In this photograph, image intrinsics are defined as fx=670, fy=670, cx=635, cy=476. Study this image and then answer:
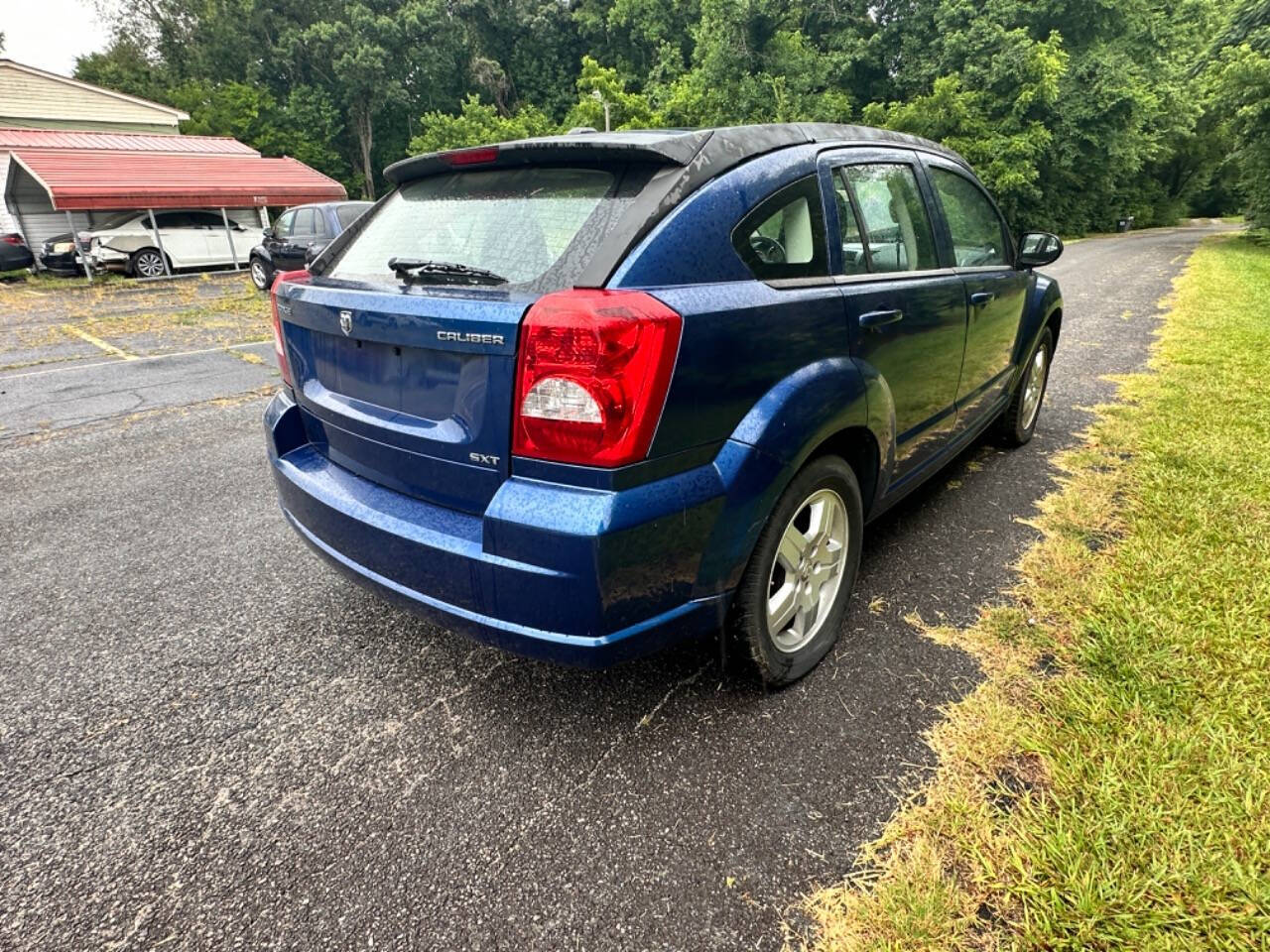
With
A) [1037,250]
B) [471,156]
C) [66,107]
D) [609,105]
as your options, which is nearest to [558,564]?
[471,156]

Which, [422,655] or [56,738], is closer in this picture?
[56,738]

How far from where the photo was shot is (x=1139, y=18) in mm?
27594

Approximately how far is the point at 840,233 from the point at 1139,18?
122 ft

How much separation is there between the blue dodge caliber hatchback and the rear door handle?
0.03ft

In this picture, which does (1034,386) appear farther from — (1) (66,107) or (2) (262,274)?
(1) (66,107)

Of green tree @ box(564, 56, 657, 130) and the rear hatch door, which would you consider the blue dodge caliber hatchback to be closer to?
the rear hatch door

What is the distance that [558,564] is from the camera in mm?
1550

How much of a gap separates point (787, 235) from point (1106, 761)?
1.71 metres

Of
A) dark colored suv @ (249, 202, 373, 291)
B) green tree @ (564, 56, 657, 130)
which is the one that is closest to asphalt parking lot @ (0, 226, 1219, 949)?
dark colored suv @ (249, 202, 373, 291)

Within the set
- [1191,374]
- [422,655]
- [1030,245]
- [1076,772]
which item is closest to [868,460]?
[1076,772]

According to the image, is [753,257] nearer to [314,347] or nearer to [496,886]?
A: [314,347]

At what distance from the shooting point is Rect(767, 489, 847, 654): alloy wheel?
2.09 meters

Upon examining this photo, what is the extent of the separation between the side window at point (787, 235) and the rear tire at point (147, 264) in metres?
20.3

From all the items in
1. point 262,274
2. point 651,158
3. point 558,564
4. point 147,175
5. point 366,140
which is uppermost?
point 366,140
